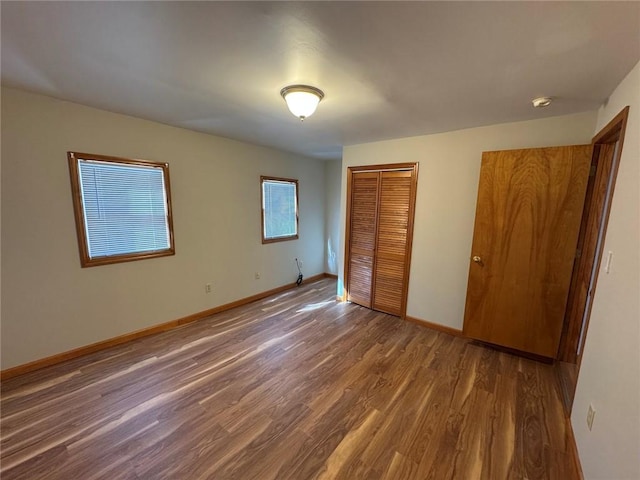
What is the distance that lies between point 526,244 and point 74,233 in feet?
13.6

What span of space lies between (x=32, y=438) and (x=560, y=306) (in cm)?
410

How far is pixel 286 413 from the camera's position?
6.05ft

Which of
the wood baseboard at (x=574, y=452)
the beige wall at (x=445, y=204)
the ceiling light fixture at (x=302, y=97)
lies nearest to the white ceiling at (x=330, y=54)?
the ceiling light fixture at (x=302, y=97)

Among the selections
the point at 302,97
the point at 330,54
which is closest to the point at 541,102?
the point at 330,54

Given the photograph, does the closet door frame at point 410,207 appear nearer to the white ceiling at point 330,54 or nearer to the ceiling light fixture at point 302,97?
the white ceiling at point 330,54

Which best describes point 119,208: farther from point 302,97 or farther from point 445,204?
point 445,204

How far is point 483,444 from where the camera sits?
5.32ft

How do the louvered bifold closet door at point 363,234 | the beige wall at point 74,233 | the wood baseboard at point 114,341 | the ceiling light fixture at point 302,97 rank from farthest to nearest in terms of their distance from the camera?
the louvered bifold closet door at point 363,234 → the wood baseboard at point 114,341 → the beige wall at point 74,233 → the ceiling light fixture at point 302,97

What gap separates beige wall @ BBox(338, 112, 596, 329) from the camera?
8.79ft

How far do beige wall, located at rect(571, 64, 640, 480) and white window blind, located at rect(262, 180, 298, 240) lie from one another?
3.58m

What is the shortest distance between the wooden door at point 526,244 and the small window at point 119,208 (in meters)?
3.40

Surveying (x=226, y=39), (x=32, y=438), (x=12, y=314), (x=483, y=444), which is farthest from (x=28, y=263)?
(x=483, y=444)

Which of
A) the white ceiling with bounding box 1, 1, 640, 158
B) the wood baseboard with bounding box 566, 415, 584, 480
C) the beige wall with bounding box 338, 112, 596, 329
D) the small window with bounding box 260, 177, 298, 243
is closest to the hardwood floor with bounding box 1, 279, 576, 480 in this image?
the wood baseboard with bounding box 566, 415, 584, 480

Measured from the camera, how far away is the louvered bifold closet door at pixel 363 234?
3.55m
